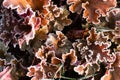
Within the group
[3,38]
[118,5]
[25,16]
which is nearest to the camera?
[25,16]

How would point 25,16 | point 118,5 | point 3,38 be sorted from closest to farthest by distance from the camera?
point 25,16 → point 3,38 → point 118,5

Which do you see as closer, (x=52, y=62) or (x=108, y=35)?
(x=52, y=62)

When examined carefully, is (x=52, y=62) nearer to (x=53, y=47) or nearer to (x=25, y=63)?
(x=53, y=47)

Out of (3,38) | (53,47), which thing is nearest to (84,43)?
(53,47)

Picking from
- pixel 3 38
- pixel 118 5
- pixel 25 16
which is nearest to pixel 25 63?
pixel 3 38

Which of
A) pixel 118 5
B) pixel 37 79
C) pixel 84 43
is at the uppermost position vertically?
pixel 118 5

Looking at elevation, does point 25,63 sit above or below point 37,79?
above
